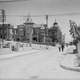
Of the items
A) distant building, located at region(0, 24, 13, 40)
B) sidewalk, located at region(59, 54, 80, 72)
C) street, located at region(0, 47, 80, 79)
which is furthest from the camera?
distant building, located at region(0, 24, 13, 40)

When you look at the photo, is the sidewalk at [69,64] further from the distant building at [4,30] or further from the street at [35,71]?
the distant building at [4,30]

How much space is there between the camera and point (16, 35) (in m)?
27.7

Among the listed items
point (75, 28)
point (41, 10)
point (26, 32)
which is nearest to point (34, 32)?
point (26, 32)

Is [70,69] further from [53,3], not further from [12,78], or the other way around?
[53,3]

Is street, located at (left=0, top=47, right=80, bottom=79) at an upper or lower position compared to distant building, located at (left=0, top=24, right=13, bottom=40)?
lower

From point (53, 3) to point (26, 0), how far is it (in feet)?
2.77

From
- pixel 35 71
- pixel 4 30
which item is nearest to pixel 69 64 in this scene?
pixel 35 71

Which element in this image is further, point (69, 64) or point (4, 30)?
point (4, 30)

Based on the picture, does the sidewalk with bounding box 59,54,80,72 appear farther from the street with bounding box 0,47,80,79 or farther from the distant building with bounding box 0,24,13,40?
the distant building with bounding box 0,24,13,40

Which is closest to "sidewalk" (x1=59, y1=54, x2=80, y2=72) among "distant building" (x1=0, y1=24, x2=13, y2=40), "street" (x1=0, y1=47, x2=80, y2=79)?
"street" (x1=0, y1=47, x2=80, y2=79)

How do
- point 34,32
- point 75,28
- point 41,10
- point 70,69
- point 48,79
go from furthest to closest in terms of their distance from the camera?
point 34,32 → point 75,28 → point 41,10 → point 70,69 → point 48,79

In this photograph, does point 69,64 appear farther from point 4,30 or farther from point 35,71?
point 4,30

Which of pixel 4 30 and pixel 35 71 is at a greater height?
pixel 4 30

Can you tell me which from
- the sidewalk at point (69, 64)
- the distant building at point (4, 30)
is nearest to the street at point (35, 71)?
the sidewalk at point (69, 64)
